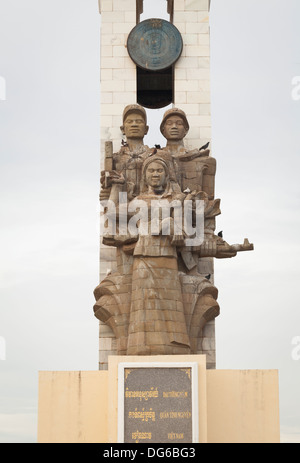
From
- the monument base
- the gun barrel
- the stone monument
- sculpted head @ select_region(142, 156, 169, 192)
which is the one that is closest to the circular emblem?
the stone monument

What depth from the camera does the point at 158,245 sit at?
1364 centimetres

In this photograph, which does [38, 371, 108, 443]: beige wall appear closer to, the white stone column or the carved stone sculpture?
the carved stone sculpture

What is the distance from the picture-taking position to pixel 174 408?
12.5 meters

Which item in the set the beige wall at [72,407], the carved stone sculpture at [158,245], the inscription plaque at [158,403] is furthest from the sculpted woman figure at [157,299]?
the beige wall at [72,407]

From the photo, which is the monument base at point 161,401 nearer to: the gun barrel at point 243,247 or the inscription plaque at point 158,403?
the inscription plaque at point 158,403

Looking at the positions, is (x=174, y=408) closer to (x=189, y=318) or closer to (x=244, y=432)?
(x=244, y=432)

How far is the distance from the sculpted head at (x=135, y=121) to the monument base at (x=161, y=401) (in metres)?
4.42

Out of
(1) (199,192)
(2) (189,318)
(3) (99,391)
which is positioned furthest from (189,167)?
(3) (99,391)

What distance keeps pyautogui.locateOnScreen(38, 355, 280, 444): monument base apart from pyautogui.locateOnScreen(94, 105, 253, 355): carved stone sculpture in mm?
585

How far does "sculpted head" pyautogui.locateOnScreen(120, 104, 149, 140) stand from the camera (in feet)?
51.2

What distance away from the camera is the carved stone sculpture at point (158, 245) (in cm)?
1346

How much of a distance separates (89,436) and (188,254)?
3.21m

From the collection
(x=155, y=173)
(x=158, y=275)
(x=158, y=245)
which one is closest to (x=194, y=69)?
(x=155, y=173)
